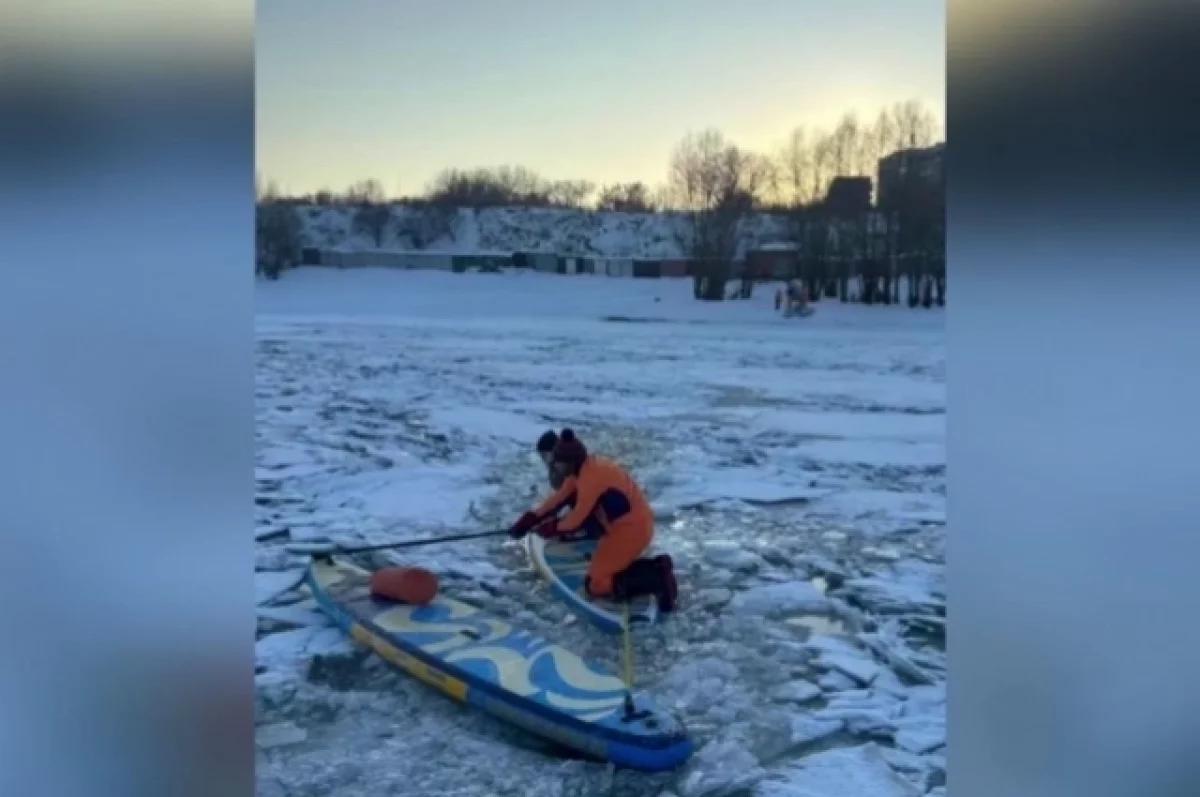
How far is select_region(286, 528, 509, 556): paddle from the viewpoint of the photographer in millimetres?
2268

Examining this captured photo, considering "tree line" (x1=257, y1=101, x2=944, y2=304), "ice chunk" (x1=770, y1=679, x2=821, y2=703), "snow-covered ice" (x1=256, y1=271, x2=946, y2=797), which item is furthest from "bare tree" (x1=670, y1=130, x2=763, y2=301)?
"ice chunk" (x1=770, y1=679, x2=821, y2=703)

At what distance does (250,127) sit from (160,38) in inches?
3.4

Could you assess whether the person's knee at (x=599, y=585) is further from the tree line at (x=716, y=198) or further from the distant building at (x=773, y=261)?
the distant building at (x=773, y=261)

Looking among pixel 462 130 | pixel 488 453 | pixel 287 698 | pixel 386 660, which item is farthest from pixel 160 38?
pixel 488 453

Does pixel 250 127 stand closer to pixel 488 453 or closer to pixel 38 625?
pixel 38 625

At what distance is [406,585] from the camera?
210 cm

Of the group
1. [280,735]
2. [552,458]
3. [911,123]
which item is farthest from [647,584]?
[911,123]

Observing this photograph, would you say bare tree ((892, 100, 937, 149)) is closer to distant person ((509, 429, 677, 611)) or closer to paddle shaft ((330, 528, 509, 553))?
distant person ((509, 429, 677, 611))

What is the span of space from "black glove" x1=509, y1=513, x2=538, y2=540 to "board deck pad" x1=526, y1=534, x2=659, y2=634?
4cm

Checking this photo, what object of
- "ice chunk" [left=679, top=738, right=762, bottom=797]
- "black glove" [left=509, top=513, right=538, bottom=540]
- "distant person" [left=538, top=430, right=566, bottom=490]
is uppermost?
"distant person" [left=538, top=430, right=566, bottom=490]

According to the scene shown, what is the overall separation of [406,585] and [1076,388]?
1676mm

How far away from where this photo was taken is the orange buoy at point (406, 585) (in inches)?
82.0

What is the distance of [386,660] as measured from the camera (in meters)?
1.90

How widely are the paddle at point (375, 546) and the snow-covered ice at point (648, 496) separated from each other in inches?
1.4
